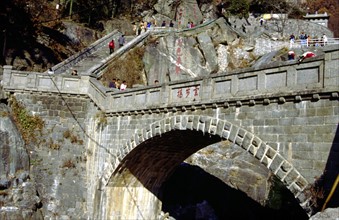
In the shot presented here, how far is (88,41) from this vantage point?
31062 millimetres

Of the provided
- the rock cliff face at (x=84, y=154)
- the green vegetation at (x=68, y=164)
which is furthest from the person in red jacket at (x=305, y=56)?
the green vegetation at (x=68, y=164)

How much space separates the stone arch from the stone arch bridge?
1.0 inches

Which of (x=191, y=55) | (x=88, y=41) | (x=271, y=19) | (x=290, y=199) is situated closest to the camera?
(x=290, y=199)

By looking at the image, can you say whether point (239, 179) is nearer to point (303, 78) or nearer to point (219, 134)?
point (219, 134)

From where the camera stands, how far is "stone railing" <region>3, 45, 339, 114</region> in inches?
357

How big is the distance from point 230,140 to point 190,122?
196 cm

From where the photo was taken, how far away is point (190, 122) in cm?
1292

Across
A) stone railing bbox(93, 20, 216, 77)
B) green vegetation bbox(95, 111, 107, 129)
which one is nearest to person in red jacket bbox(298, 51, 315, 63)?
green vegetation bbox(95, 111, 107, 129)

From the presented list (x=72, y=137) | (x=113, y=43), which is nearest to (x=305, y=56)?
(x=72, y=137)

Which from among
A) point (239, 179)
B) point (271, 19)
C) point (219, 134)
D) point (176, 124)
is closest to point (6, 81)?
point (176, 124)

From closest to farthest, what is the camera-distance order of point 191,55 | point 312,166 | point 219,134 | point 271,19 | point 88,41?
point 312,166
point 219,134
point 191,55
point 88,41
point 271,19

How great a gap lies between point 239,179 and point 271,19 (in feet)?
80.7

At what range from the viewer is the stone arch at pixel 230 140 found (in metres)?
9.16

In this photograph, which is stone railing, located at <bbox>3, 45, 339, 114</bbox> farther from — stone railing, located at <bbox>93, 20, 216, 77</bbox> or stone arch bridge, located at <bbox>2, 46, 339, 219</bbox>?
stone railing, located at <bbox>93, 20, 216, 77</bbox>
